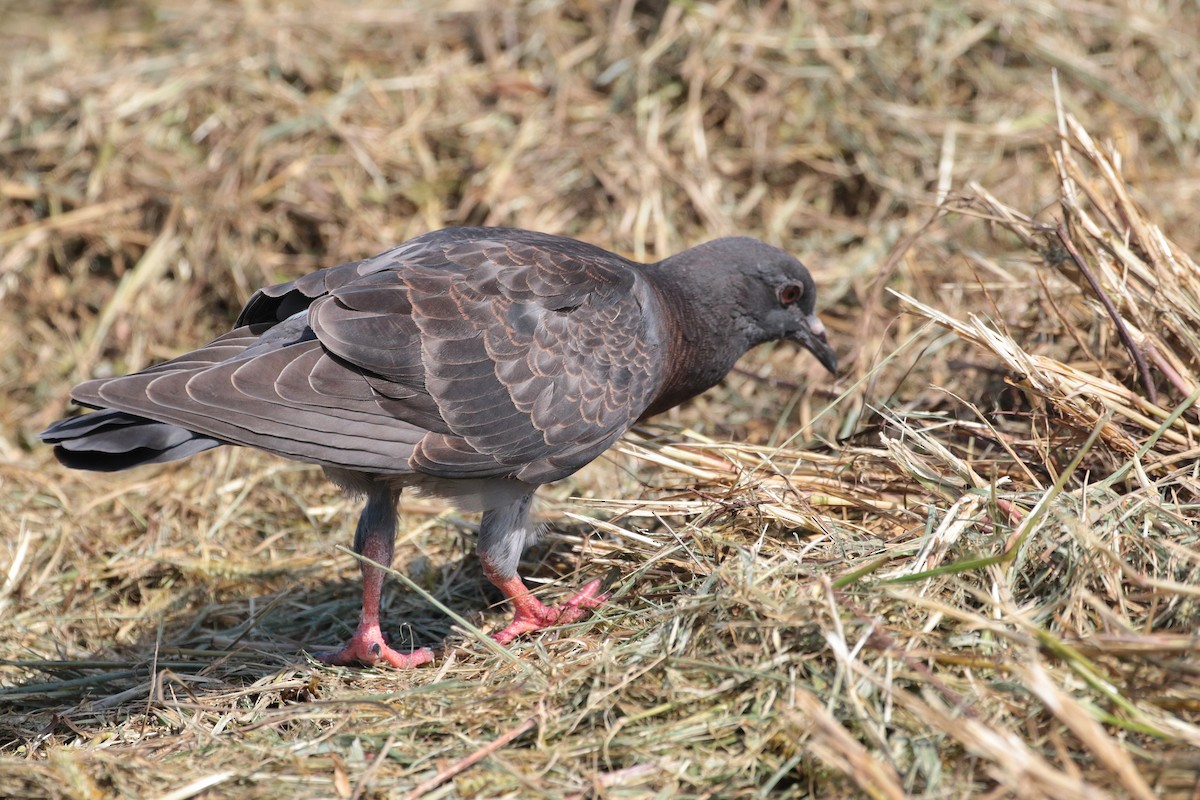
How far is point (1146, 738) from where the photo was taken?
2.82 meters

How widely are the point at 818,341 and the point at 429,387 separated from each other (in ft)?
6.71

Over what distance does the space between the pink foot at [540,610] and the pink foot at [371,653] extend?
30cm

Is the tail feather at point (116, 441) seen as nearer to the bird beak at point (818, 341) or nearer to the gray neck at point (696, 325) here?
the gray neck at point (696, 325)

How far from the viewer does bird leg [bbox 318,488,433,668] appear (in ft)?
13.9

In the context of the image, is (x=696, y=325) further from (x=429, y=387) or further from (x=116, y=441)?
(x=116, y=441)

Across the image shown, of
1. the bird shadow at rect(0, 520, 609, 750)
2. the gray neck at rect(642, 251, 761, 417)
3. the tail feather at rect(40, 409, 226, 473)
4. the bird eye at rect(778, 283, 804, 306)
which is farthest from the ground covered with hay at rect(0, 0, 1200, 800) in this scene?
the tail feather at rect(40, 409, 226, 473)

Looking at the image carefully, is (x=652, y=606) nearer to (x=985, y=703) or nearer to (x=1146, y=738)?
(x=985, y=703)

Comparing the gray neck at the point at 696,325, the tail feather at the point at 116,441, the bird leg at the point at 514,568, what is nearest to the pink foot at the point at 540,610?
the bird leg at the point at 514,568

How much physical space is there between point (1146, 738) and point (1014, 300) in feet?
10.0

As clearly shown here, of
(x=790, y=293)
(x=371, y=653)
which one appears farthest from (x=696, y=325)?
(x=371, y=653)

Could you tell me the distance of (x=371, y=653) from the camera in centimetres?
423

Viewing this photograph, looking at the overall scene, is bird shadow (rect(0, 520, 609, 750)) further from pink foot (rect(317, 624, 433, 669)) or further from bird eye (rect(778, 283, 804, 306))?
bird eye (rect(778, 283, 804, 306))

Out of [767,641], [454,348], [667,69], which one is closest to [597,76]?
[667,69]

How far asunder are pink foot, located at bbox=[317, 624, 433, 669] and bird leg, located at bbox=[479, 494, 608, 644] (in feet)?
0.99
